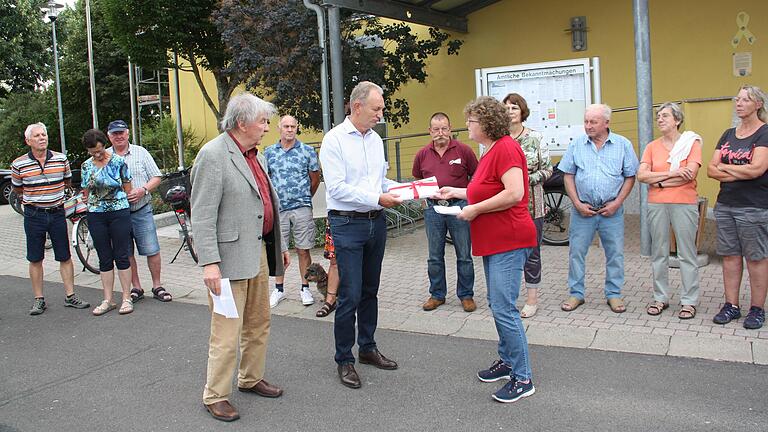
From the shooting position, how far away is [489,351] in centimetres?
529

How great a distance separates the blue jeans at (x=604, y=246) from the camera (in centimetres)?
607

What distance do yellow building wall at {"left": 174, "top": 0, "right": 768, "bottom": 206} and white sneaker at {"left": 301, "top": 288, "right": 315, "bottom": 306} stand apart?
5.16 m

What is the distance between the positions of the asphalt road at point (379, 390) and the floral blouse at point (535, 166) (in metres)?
1.29

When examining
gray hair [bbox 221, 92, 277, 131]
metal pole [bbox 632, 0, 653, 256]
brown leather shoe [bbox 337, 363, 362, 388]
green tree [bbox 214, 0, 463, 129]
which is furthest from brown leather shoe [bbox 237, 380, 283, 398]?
green tree [bbox 214, 0, 463, 129]

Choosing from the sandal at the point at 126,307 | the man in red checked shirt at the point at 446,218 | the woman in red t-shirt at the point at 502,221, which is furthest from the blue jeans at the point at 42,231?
A: the woman in red t-shirt at the point at 502,221

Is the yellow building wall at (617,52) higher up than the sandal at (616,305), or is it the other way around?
the yellow building wall at (617,52)

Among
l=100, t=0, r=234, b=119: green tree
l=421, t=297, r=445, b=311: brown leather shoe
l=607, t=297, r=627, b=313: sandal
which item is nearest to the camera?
l=607, t=297, r=627, b=313: sandal

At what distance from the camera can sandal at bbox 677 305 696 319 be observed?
570cm

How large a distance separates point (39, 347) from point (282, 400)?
272 cm

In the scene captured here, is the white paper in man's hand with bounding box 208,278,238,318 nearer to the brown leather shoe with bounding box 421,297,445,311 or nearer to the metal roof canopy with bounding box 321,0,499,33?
the brown leather shoe with bounding box 421,297,445,311

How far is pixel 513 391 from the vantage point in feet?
14.3

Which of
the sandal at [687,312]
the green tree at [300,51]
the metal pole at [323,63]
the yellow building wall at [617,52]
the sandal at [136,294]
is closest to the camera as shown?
the sandal at [687,312]

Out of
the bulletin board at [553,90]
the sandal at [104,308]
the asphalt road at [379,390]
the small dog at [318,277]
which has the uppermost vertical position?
the bulletin board at [553,90]

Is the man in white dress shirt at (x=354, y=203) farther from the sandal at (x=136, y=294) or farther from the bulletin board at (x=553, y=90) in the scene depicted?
the bulletin board at (x=553, y=90)
